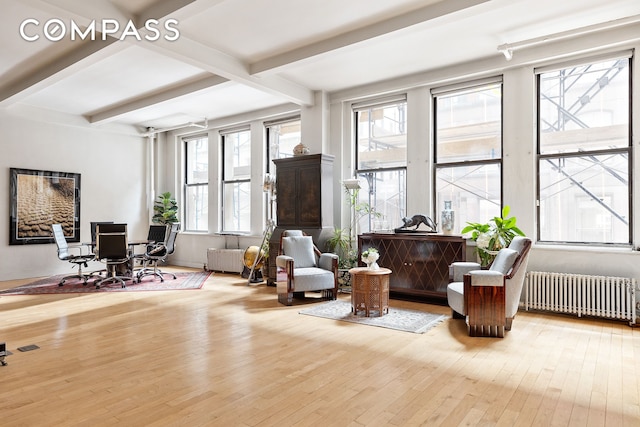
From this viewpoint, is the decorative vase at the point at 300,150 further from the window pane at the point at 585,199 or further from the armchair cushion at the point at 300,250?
the window pane at the point at 585,199

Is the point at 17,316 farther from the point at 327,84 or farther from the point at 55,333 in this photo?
the point at 327,84

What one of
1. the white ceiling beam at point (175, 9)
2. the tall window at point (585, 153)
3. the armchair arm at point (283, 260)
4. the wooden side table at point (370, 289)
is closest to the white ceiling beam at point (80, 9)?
the white ceiling beam at point (175, 9)

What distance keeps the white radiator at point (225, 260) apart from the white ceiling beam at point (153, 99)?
3218mm

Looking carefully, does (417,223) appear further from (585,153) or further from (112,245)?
(112,245)

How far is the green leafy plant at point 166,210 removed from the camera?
392 inches

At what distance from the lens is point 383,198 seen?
23.4 ft

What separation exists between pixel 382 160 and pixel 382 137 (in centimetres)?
39

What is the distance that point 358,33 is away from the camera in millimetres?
5074

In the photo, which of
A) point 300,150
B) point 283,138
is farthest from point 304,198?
point 283,138

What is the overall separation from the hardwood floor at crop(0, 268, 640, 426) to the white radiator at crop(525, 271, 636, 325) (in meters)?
0.13

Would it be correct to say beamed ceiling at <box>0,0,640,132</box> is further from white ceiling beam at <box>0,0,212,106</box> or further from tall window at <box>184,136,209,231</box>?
tall window at <box>184,136,209,231</box>

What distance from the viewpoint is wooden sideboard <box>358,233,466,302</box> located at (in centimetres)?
576

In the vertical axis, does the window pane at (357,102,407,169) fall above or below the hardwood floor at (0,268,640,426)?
above

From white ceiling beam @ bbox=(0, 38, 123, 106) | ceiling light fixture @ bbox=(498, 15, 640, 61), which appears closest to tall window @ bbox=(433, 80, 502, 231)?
ceiling light fixture @ bbox=(498, 15, 640, 61)
